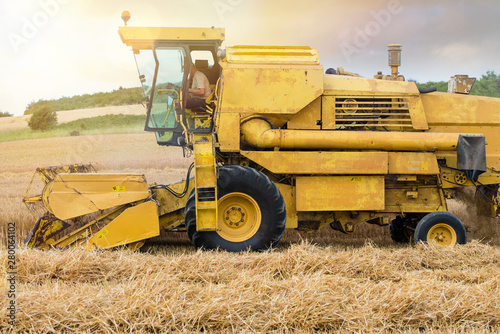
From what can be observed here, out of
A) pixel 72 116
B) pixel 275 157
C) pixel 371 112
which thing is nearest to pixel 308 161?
pixel 275 157

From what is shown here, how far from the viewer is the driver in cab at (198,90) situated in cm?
722

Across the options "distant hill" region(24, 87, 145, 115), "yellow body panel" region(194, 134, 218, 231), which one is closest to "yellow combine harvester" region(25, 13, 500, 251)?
"yellow body panel" region(194, 134, 218, 231)

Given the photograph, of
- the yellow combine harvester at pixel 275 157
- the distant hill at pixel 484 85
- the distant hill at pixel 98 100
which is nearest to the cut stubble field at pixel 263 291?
the yellow combine harvester at pixel 275 157

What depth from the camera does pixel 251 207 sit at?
6.38 m

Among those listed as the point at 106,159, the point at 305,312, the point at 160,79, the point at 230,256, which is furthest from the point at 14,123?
the point at 305,312

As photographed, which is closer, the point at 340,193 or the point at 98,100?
the point at 340,193

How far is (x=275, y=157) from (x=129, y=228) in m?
2.02

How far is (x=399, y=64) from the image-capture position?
7.92 meters

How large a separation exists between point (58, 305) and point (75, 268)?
113cm

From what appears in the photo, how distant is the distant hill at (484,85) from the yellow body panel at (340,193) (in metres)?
13.6

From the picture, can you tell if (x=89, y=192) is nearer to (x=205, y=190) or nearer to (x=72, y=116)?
(x=205, y=190)

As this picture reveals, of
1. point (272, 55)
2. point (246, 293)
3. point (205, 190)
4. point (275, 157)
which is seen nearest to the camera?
point (246, 293)

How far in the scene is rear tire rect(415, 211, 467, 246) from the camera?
A: 22.5 ft

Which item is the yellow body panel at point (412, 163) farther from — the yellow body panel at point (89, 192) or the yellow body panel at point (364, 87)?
the yellow body panel at point (89, 192)
